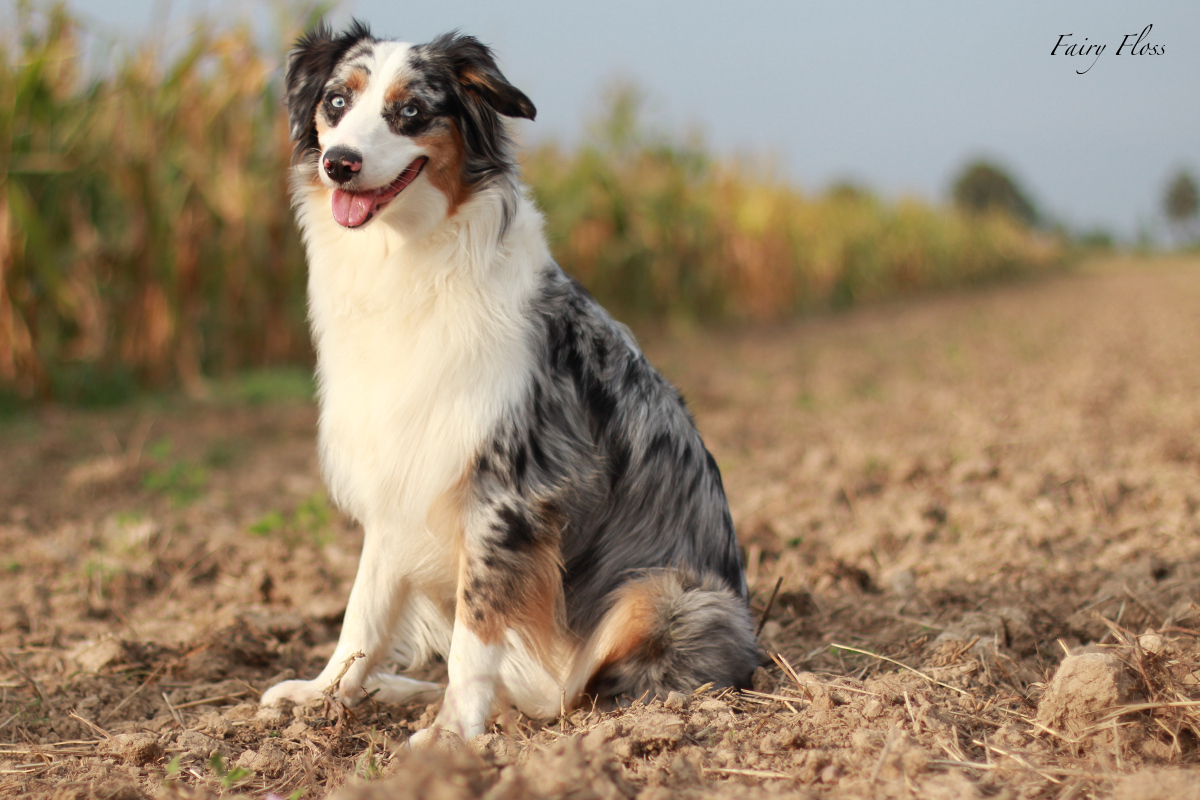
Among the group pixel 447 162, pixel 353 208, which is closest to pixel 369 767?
pixel 353 208

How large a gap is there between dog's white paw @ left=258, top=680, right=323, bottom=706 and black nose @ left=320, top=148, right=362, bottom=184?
1.67 meters

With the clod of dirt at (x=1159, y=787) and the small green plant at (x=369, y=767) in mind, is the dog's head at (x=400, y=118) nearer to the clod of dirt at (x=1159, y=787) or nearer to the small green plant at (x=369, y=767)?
the small green plant at (x=369, y=767)

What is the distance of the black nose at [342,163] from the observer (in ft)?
9.04

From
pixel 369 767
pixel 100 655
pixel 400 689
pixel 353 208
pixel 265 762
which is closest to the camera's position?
pixel 369 767

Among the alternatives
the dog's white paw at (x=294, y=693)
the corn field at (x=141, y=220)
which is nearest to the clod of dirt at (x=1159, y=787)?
the dog's white paw at (x=294, y=693)

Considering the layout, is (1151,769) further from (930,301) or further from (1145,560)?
(930,301)

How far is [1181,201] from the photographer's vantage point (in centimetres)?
11356

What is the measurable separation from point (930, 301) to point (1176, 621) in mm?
26802

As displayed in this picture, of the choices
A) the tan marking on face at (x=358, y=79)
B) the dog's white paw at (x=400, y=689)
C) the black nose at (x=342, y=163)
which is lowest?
the dog's white paw at (x=400, y=689)

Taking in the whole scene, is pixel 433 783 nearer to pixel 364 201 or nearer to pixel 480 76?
pixel 364 201

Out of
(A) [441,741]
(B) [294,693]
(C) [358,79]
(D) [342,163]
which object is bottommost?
(B) [294,693]

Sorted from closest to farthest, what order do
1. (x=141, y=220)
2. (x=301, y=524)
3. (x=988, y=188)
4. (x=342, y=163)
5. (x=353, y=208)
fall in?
(x=342, y=163) → (x=353, y=208) → (x=301, y=524) → (x=141, y=220) → (x=988, y=188)

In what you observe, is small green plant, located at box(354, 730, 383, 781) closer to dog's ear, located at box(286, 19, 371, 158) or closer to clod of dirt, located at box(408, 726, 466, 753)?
clod of dirt, located at box(408, 726, 466, 753)

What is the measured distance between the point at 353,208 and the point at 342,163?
0.52 feet
